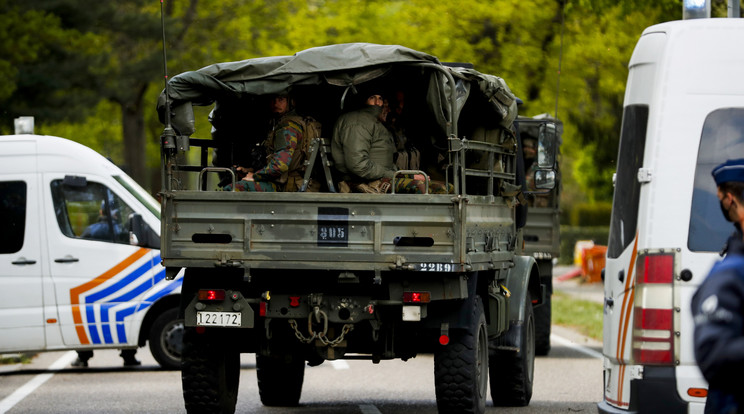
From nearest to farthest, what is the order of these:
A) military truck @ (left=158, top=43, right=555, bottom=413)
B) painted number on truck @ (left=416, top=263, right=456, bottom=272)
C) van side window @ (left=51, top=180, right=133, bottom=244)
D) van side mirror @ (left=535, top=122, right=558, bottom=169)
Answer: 1. painted number on truck @ (left=416, top=263, right=456, bottom=272)
2. military truck @ (left=158, top=43, right=555, bottom=413)
3. van side mirror @ (left=535, top=122, right=558, bottom=169)
4. van side window @ (left=51, top=180, right=133, bottom=244)

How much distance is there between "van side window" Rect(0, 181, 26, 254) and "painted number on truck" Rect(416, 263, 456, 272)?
6.15m

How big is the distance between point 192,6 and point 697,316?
35561 mm

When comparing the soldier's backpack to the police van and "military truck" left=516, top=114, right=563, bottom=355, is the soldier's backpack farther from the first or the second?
"military truck" left=516, top=114, right=563, bottom=355

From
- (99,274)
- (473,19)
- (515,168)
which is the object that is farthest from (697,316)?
(473,19)

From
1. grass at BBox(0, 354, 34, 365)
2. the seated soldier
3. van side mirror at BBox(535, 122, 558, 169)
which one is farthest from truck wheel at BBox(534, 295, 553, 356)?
grass at BBox(0, 354, 34, 365)

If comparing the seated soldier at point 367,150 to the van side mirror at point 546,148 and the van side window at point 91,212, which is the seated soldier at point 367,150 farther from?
the van side window at point 91,212

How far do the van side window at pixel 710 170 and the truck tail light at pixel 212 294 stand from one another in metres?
3.56

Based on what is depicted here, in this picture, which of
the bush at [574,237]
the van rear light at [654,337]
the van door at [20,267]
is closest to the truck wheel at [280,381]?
the van door at [20,267]

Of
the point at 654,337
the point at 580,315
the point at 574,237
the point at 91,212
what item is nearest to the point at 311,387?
the point at 91,212

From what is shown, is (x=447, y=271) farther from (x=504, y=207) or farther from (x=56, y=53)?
(x=56, y=53)

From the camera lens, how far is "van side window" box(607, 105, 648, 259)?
7.25 m

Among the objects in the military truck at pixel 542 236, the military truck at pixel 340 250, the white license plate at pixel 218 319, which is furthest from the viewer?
the military truck at pixel 542 236

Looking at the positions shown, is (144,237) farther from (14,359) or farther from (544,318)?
(544,318)

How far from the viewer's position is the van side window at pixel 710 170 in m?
7.00
